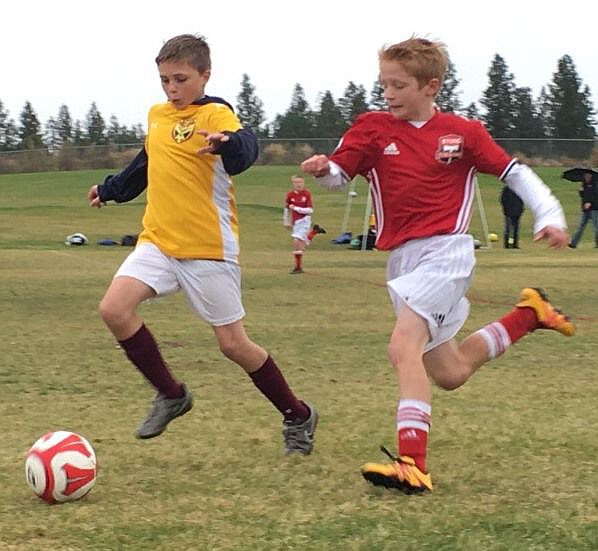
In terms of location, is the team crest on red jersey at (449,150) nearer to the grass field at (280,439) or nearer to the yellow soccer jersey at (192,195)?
the yellow soccer jersey at (192,195)

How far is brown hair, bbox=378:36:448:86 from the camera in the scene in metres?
4.82

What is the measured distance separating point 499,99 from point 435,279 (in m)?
87.4

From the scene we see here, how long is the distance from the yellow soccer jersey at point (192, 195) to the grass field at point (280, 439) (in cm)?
95

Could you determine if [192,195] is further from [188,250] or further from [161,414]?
[161,414]

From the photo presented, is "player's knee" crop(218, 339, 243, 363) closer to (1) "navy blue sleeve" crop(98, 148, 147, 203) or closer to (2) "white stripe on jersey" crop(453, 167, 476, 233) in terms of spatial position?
(1) "navy blue sleeve" crop(98, 148, 147, 203)

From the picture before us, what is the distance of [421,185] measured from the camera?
4820 millimetres

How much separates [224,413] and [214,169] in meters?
1.55

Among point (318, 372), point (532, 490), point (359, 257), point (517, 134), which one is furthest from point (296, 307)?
point (517, 134)

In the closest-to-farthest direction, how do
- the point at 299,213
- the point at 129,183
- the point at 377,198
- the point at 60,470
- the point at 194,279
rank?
the point at 60,470 < the point at 377,198 < the point at 194,279 < the point at 129,183 < the point at 299,213

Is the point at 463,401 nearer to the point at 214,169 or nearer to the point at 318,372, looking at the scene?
the point at 318,372

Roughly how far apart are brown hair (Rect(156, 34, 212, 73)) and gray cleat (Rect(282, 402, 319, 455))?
1.71 m

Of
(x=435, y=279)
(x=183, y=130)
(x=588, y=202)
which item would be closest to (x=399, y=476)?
(x=435, y=279)

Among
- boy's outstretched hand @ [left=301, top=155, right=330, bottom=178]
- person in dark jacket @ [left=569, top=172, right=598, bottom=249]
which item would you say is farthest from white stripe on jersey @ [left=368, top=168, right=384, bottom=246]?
person in dark jacket @ [left=569, top=172, right=598, bottom=249]

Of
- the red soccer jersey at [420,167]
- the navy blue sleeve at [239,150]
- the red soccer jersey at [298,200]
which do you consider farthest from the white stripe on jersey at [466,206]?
the red soccer jersey at [298,200]
